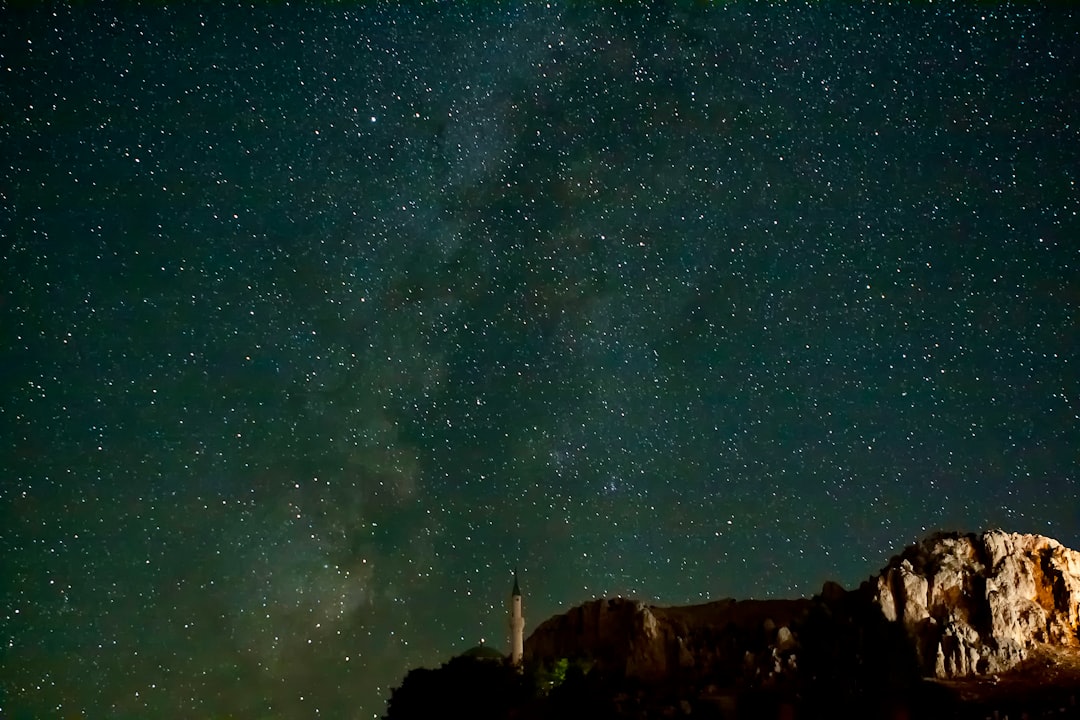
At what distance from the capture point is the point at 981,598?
166 feet

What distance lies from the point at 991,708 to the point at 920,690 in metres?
5.30

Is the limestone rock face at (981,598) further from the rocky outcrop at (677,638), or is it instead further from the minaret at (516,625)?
the minaret at (516,625)

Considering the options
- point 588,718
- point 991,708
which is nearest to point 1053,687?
point 991,708

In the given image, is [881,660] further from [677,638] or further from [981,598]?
[677,638]

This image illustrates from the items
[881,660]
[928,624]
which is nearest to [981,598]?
[928,624]

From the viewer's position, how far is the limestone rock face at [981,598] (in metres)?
48.7

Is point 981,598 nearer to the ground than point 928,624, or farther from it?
farther from it

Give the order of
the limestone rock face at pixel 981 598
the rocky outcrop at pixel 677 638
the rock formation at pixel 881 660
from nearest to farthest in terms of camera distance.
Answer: the rock formation at pixel 881 660 → the limestone rock face at pixel 981 598 → the rocky outcrop at pixel 677 638

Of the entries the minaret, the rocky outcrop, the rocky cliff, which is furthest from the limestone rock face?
the minaret

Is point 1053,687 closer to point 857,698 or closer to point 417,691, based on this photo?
point 857,698

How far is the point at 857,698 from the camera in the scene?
149 ft

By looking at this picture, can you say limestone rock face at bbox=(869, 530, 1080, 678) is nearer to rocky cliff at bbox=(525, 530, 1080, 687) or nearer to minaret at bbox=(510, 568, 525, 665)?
rocky cliff at bbox=(525, 530, 1080, 687)

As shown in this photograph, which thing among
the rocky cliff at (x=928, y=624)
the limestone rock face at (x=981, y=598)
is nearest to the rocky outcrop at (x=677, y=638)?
the rocky cliff at (x=928, y=624)

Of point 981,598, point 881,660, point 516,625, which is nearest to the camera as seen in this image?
point 881,660
